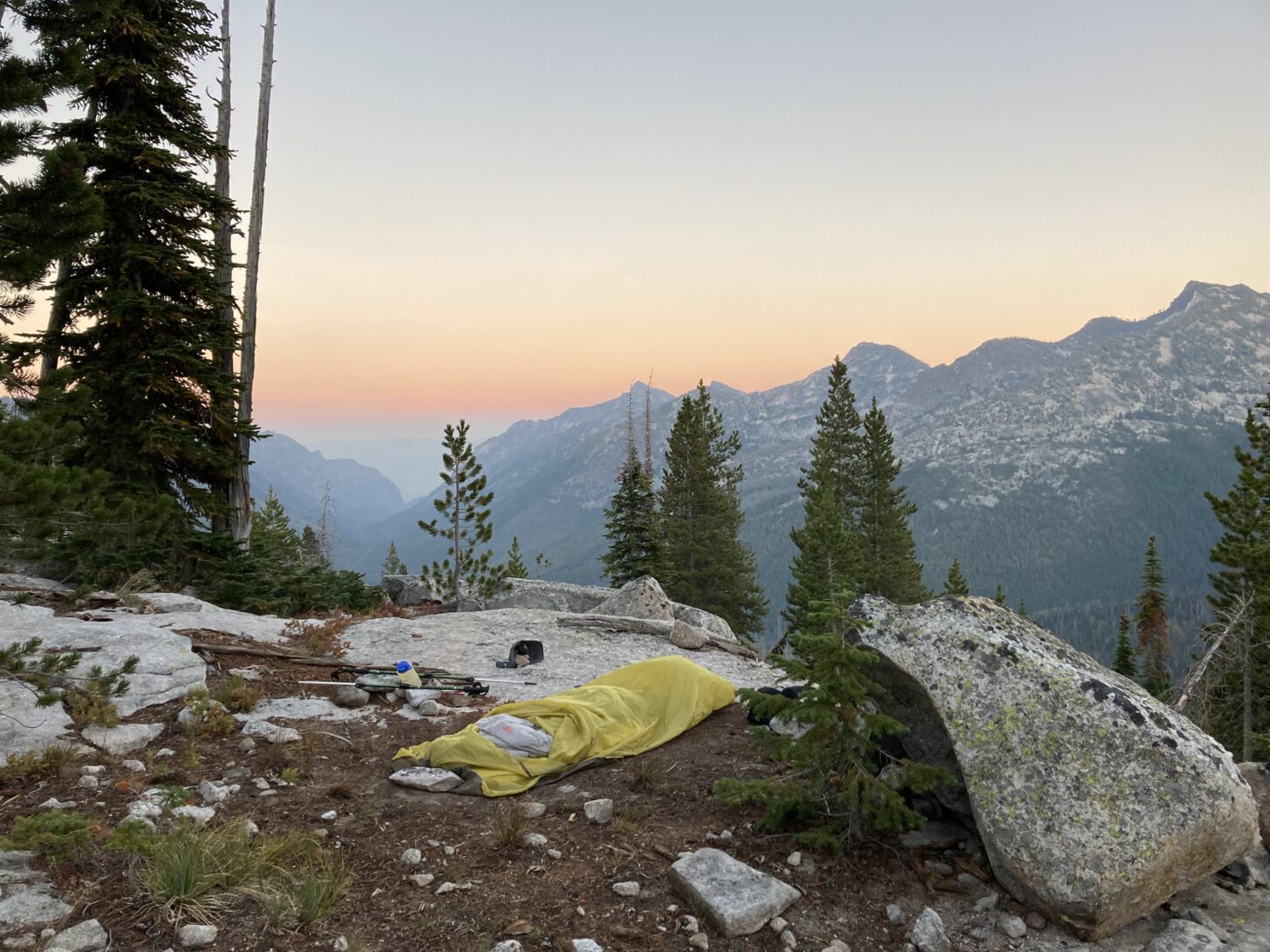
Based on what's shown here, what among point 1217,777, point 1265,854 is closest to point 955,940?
point 1217,777

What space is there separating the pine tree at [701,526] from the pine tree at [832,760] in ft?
120

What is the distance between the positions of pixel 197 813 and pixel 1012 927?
642cm

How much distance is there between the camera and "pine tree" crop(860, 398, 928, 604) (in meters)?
44.0

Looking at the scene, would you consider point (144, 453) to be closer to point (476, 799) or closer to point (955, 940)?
point (476, 799)

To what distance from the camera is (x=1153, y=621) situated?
5131 centimetres

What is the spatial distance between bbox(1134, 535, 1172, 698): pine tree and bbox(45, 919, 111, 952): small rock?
6189 centimetres

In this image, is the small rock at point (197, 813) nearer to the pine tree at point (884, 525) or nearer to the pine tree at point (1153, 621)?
the pine tree at point (884, 525)

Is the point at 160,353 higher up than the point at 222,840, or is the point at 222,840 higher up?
the point at 160,353

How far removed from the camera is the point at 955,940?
4.54m

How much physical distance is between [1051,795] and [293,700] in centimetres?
899

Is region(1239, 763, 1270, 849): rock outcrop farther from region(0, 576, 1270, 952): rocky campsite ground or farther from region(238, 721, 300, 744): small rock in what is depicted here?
region(238, 721, 300, 744): small rock

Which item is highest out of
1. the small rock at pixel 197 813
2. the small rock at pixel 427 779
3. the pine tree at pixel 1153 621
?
the small rock at pixel 197 813

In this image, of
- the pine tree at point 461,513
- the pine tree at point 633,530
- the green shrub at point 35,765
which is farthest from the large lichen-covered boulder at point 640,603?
the pine tree at point 633,530

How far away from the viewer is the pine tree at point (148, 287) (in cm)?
1422
